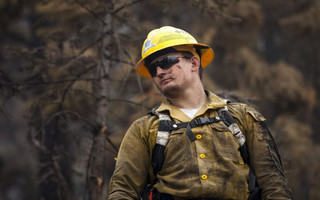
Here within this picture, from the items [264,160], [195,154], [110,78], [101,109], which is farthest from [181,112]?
[110,78]

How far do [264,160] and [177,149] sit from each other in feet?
2.50

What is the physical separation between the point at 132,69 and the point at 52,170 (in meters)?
1.89

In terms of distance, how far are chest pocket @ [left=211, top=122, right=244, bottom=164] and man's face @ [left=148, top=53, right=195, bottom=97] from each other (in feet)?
1.82

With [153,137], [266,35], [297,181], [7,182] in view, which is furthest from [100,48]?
[7,182]

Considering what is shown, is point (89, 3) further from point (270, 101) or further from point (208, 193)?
point (270, 101)

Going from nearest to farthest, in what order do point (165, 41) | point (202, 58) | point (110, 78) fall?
point (165, 41)
point (202, 58)
point (110, 78)

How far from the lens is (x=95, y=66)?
6816mm

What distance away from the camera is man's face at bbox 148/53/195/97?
445cm

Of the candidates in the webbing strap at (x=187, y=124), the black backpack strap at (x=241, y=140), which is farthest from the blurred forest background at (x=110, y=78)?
the black backpack strap at (x=241, y=140)

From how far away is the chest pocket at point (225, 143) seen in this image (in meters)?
4.05

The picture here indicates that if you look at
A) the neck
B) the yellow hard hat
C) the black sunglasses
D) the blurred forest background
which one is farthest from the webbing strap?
the blurred forest background

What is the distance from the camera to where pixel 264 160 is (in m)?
4.14

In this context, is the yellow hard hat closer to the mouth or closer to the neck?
the mouth

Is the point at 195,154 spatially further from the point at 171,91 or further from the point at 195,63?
the point at 195,63
